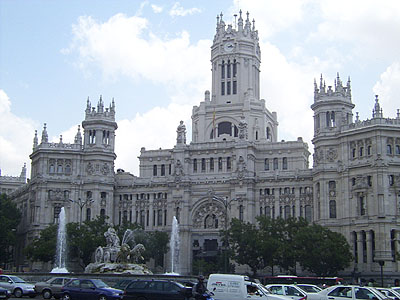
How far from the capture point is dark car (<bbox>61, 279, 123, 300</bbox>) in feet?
146

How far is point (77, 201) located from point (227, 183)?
25.6 metres

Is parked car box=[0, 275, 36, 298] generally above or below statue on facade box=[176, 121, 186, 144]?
below

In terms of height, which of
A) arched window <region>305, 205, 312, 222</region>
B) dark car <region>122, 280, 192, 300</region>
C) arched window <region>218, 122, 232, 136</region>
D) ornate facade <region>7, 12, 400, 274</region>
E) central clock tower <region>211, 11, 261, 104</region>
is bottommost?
dark car <region>122, 280, 192, 300</region>

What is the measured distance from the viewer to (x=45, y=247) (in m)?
96.1

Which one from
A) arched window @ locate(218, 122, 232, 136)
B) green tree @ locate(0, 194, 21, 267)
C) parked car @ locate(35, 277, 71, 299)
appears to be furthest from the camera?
arched window @ locate(218, 122, 232, 136)

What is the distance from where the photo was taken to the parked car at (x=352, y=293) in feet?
127

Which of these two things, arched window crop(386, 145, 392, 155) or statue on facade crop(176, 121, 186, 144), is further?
statue on facade crop(176, 121, 186, 144)

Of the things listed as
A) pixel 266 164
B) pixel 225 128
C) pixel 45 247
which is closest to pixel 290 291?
pixel 45 247

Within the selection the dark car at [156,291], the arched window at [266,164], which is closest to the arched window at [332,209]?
the arched window at [266,164]

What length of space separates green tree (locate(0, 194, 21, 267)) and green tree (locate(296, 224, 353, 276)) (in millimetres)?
50908

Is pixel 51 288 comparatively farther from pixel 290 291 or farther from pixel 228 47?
pixel 228 47

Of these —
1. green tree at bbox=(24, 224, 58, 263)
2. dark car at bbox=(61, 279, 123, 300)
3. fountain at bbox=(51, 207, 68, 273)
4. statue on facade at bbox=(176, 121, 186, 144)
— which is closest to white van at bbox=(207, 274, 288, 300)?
dark car at bbox=(61, 279, 123, 300)

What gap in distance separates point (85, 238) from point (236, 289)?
55.4 meters

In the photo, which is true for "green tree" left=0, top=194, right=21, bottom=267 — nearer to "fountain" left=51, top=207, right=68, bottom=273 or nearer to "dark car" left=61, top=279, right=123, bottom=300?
"fountain" left=51, top=207, right=68, bottom=273
